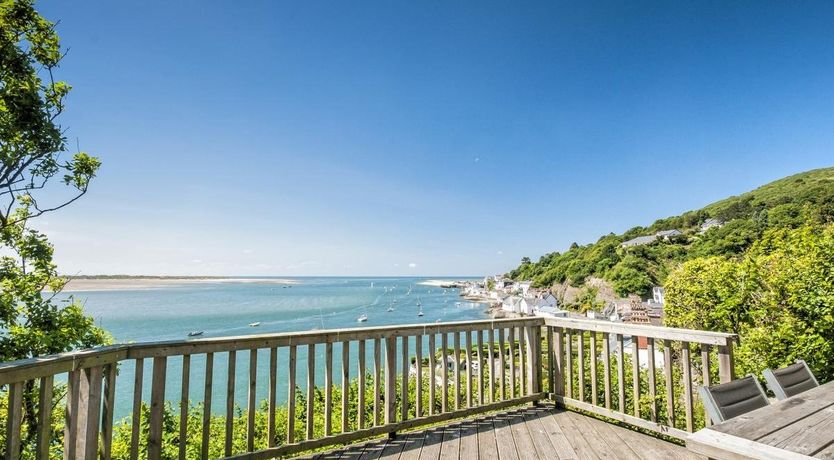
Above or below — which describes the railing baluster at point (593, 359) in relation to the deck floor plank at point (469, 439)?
above

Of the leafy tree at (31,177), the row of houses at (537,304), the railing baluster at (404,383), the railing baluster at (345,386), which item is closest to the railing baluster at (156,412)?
the railing baluster at (345,386)

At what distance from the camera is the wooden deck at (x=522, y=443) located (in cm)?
274

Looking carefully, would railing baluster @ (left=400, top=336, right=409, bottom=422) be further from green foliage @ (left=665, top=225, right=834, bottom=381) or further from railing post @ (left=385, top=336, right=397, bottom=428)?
green foliage @ (left=665, top=225, right=834, bottom=381)

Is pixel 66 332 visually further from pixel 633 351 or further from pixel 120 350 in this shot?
pixel 633 351

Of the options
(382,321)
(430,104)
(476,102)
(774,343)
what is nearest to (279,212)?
(430,104)

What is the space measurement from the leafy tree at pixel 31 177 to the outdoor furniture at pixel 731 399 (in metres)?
4.98

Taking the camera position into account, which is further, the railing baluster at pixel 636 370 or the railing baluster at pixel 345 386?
the railing baluster at pixel 636 370

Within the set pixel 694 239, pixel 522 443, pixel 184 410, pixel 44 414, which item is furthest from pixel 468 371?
pixel 694 239

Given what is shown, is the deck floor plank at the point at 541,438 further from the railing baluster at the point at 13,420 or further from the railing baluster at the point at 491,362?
the railing baluster at the point at 13,420

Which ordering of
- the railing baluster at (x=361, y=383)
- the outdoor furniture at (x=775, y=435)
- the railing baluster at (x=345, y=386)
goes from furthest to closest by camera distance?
the railing baluster at (x=361, y=383)
the railing baluster at (x=345, y=386)
the outdoor furniture at (x=775, y=435)

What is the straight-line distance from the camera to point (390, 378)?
3186mm

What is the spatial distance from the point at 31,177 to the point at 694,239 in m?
61.4

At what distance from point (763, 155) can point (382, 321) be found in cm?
3386

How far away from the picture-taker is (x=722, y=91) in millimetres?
10688
